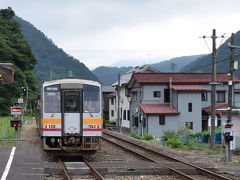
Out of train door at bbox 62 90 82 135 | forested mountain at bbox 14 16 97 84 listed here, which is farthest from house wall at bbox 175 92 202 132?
forested mountain at bbox 14 16 97 84

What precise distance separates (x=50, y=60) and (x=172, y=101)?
329 feet

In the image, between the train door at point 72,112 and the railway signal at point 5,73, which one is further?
the railway signal at point 5,73

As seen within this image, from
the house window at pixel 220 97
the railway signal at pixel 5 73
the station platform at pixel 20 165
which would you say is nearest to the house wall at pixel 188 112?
the house window at pixel 220 97

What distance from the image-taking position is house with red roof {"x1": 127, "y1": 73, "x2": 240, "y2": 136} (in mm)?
40844

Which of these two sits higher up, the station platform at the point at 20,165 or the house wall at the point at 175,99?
the house wall at the point at 175,99

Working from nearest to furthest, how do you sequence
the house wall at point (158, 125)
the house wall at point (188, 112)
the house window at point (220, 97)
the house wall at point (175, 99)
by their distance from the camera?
the house wall at point (158, 125) < the house wall at point (188, 112) < the house wall at point (175, 99) < the house window at point (220, 97)

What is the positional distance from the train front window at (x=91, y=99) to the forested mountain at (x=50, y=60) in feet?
338

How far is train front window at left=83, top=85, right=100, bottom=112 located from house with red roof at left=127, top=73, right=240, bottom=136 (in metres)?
25.0

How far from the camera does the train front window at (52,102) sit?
1472cm

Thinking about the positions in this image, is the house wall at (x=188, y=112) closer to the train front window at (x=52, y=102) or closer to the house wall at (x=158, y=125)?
the house wall at (x=158, y=125)

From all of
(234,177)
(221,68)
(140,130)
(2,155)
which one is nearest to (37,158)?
(2,155)

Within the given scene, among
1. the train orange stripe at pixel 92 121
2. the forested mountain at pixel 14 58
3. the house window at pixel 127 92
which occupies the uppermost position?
the forested mountain at pixel 14 58

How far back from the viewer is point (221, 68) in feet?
265

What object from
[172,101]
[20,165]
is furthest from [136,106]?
[20,165]
